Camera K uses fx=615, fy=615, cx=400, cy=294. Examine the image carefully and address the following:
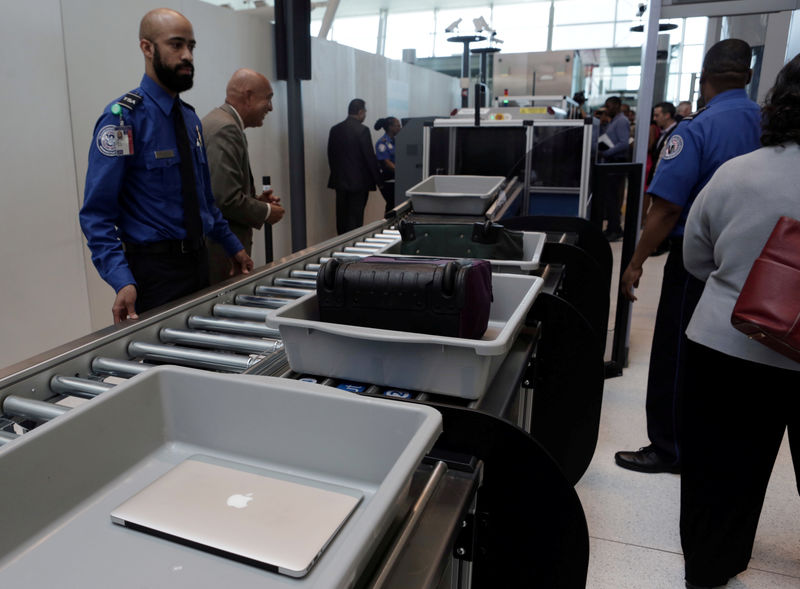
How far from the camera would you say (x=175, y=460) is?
909 millimetres

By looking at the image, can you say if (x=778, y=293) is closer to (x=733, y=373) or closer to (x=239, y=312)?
(x=733, y=373)

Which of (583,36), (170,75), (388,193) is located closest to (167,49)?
(170,75)

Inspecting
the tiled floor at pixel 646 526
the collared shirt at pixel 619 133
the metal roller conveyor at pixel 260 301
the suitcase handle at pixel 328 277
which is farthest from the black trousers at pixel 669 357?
the collared shirt at pixel 619 133

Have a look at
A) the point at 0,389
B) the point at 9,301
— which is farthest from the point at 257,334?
the point at 9,301

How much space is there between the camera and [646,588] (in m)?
1.87

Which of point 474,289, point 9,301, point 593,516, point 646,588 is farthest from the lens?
point 9,301

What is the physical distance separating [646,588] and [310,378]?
1.38m

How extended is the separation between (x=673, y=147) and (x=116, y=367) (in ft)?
6.45

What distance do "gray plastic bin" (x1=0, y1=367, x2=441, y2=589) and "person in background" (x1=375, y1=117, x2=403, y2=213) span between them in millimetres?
6154

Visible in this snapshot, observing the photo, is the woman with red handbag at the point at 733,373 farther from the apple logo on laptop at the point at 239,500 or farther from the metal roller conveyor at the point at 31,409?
the metal roller conveyor at the point at 31,409

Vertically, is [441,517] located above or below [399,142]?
below

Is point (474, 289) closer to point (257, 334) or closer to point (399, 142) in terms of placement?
point (257, 334)

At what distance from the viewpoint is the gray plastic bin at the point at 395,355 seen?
3.25ft

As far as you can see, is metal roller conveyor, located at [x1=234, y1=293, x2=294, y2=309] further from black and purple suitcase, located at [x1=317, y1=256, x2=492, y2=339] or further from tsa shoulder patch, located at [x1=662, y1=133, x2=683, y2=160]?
tsa shoulder patch, located at [x1=662, y1=133, x2=683, y2=160]
